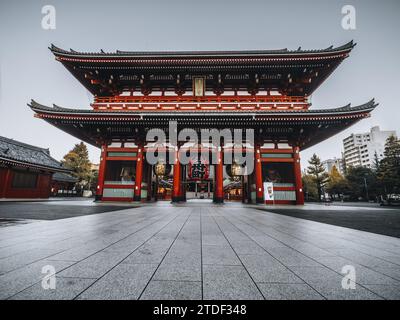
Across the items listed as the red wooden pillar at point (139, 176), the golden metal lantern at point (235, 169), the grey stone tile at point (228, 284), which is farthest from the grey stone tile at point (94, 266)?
the golden metal lantern at point (235, 169)

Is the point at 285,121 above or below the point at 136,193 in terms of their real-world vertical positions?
above

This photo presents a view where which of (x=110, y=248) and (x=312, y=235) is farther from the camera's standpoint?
(x=312, y=235)

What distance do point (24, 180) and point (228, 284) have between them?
73.3 feet

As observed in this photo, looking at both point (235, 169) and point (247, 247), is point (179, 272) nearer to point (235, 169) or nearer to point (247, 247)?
point (247, 247)

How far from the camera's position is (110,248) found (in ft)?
9.07

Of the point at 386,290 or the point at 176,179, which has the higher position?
the point at 176,179

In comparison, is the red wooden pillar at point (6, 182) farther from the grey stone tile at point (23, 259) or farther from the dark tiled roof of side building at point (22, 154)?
the grey stone tile at point (23, 259)

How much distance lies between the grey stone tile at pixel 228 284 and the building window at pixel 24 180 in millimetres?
21407

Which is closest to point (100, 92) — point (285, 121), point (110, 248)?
point (285, 121)

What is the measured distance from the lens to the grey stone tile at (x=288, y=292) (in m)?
1.48

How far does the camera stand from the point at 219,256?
8.13ft

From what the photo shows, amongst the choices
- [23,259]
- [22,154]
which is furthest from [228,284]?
[22,154]
